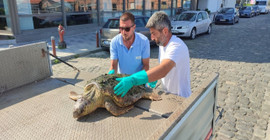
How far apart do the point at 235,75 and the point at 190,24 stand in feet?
21.9

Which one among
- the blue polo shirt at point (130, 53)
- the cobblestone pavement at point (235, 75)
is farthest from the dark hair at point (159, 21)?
the cobblestone pavement at point (235, 75)

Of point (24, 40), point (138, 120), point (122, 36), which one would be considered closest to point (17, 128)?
point (138, 120)

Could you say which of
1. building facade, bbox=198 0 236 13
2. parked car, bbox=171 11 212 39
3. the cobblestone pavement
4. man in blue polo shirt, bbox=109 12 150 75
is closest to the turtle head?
man in blue polo shirt, bbox=109 12 150 75

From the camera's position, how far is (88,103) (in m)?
2.17

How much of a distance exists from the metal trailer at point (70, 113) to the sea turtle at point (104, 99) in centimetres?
7

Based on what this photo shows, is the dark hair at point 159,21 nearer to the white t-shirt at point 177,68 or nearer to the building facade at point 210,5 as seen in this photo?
the white t-shirt at point 177,68

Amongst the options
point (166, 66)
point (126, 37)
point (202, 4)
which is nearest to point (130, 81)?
point (166, 66)

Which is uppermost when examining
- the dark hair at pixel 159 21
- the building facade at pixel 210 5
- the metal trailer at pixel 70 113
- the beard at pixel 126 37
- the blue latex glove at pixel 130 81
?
the building facade at pixel 210 5

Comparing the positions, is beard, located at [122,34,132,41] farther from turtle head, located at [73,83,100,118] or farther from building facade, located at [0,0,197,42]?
building facade, located at [0,0,197,42]

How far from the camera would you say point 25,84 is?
311cm

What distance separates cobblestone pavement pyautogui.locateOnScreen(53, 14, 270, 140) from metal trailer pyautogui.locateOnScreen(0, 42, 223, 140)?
5.52 feet

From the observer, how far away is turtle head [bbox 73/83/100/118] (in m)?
2.12

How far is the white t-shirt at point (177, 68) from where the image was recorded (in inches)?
90.7

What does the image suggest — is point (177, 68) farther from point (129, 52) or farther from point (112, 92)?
point (129, 52)
